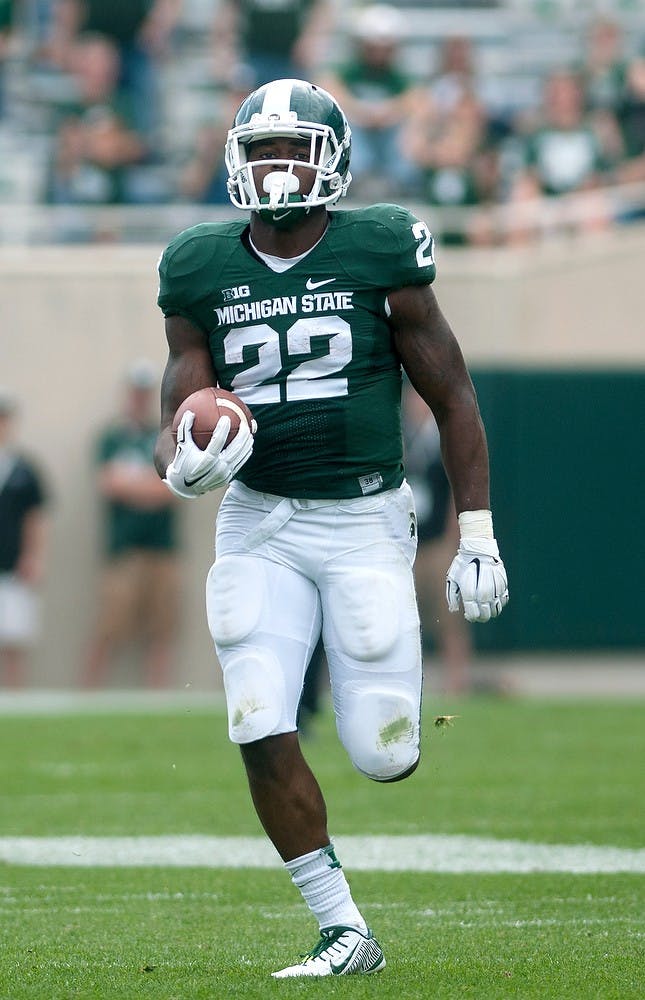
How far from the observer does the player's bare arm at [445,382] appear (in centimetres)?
406

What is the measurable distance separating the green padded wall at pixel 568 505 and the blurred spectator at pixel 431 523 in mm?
910

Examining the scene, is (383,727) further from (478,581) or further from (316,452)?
(316,452)

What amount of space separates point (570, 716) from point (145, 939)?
19.6 ft

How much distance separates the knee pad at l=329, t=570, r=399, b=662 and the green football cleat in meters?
0.57

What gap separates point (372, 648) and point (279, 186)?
3.29 feet

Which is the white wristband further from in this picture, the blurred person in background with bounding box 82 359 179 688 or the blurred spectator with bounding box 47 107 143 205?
the blurred spectator with bounding box 47 107 143 205

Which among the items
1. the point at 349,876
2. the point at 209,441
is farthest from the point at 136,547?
the point at 209,441

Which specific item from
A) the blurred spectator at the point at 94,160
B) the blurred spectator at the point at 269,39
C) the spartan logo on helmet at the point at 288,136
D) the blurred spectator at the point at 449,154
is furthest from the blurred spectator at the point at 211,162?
the spartan logo on helmet at the point at 288,136

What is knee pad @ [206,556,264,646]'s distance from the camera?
3.95 metres

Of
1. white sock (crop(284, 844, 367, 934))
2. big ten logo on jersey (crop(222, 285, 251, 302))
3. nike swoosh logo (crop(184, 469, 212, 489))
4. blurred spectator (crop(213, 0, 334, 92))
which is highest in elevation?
blurred spectator (crop(213, 0, 334, 92))

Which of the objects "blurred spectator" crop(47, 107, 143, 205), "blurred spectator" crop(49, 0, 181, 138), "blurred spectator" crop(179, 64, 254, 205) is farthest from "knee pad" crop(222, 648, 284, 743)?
"blurred spectator" crop(49, 0, 181, 138)

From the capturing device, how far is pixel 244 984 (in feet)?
12.4

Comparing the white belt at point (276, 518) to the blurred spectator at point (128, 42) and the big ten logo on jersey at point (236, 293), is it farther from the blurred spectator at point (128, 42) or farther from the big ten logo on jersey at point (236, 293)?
the blurred spectator at point (128, 42)

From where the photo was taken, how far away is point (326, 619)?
13.3ft
